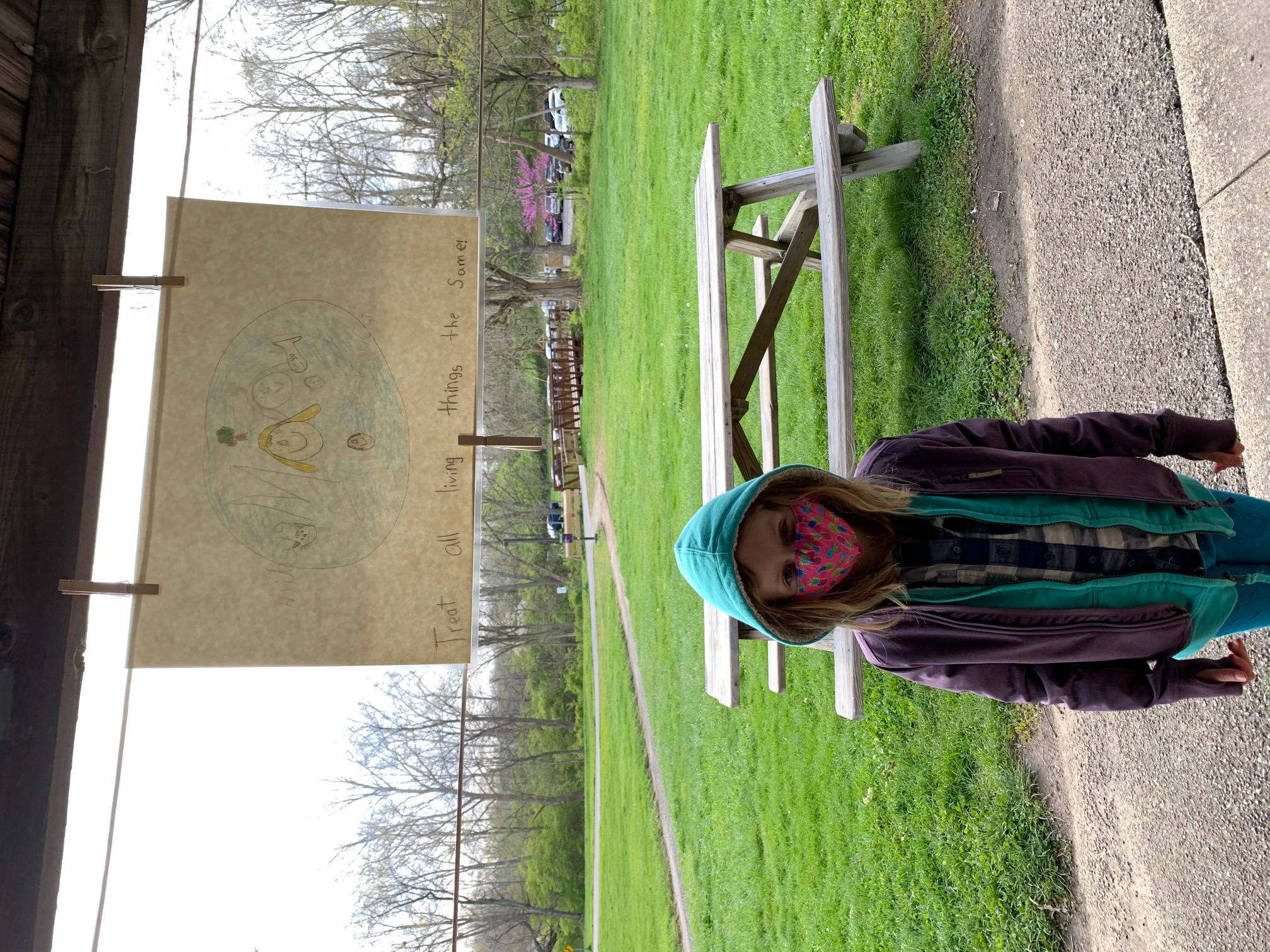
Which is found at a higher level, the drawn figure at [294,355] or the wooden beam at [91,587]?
the drawn figure at [294,355]

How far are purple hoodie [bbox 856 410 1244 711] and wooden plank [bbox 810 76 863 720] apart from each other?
64.2 inches

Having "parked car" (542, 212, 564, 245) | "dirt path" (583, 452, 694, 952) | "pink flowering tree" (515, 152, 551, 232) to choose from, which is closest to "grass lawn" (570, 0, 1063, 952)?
"dirt path" (583, 452, 694, 952)

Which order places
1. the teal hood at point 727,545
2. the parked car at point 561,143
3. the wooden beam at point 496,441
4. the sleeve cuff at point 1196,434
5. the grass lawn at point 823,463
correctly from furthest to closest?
the parked car at point 561,143 → the grass lawn at point 823,463 → the wooden beam at point 496,441 → the sleeve cuff at point 1196,434 → the teal hood at point 727,545

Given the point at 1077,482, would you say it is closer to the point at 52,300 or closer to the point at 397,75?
the point at 52,300

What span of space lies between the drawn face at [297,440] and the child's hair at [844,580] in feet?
7.09

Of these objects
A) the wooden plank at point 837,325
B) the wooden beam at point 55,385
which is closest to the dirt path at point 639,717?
the wooden plank at point 837,325

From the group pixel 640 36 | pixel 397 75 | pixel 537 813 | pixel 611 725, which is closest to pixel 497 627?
pixel 537 813

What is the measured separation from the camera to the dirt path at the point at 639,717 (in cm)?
852

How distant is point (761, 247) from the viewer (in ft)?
Answer: 18.6

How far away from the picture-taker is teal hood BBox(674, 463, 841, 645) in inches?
103

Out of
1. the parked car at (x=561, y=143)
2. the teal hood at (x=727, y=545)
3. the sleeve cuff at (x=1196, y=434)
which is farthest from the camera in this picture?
the parked car at (x=561, y=143)

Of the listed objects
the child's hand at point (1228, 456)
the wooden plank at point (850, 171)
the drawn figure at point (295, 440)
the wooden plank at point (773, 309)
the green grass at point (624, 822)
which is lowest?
the green grass at point (624, 822)

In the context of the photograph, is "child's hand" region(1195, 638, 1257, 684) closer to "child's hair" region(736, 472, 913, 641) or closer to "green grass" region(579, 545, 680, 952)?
"child's hair" region(736, 472, 913, 641)

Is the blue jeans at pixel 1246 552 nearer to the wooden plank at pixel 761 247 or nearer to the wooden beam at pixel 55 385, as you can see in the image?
the wooden plank at pixel 761 247
